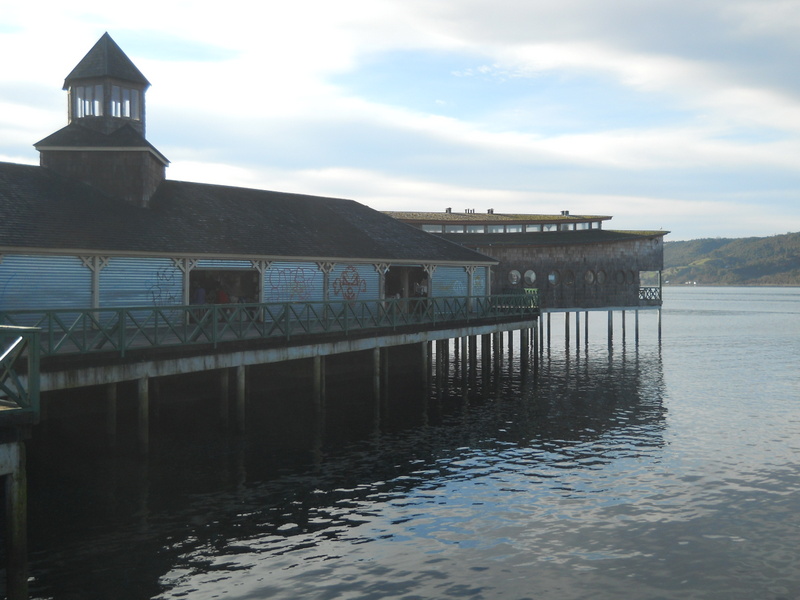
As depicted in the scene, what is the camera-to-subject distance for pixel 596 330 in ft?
257

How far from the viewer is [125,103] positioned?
32.2m

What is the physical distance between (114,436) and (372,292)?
1582 cm

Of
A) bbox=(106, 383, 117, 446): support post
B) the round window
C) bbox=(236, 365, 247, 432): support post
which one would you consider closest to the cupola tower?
bbox=(236, 365, 247, 432): support post

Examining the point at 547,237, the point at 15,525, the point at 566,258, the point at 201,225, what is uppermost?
the point at 547,237

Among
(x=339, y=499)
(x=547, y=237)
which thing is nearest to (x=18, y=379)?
(x=339, y=499)

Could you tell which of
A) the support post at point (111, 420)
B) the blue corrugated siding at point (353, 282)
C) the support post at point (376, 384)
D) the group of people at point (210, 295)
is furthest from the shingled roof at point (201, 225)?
the support post at point (111, 420)

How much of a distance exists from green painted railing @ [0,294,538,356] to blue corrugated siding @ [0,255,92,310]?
20.2 inches

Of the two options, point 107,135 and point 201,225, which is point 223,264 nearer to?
point 201,225

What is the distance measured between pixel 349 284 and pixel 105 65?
1365cm

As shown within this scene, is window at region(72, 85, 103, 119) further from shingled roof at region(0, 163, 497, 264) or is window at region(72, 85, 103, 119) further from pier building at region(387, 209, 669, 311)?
pier building at region(387, 209, 669, 311)

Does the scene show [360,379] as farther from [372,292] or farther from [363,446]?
[363,446]

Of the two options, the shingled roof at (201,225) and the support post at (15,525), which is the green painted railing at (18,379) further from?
the shingled roof at (201,225)

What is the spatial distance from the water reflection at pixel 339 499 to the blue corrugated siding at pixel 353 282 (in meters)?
5.04

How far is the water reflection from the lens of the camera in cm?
1277
